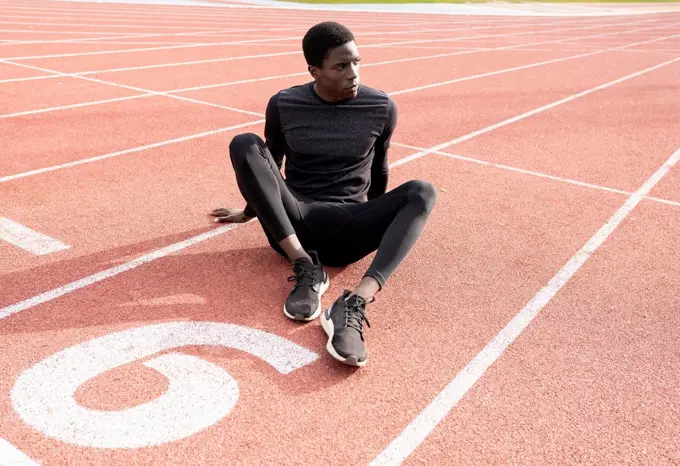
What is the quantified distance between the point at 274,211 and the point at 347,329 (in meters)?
0.77

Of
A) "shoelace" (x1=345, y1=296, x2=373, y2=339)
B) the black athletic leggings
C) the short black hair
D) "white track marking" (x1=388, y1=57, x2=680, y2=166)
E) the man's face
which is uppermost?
the short black hair

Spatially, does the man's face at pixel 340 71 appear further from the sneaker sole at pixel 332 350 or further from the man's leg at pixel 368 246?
the sneaker sole at pixel 332 350

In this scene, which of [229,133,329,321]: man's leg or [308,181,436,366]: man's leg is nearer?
[308,181,436,366]: man's leg

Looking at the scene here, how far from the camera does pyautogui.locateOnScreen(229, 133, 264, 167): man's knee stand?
3.63m

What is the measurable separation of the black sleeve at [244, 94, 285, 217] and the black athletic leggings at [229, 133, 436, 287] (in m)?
0.25

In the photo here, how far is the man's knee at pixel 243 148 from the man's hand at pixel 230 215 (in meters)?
0.75

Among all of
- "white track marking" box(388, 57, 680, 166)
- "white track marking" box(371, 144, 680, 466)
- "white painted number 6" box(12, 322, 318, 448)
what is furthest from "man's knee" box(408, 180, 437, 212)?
"white track marking" box(388, 57, 680, 166)

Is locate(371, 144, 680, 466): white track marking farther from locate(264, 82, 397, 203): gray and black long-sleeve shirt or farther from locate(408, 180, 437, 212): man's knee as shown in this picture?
locate(264, 82, 397, 203): gray and black long-sleeve shirt

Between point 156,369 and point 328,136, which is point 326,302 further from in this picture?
point 156,369

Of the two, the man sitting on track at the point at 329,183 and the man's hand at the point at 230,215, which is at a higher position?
the man sitting on track at the point at 329,183

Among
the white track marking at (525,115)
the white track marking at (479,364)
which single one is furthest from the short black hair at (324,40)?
the white track marking at (525,115)

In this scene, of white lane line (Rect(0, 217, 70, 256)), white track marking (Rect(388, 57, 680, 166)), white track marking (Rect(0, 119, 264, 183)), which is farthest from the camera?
white track marking (Rect(388, 57, 680, 166))

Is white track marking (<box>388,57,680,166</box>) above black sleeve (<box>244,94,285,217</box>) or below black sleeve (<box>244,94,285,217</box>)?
below

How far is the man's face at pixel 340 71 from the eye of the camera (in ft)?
12.2
